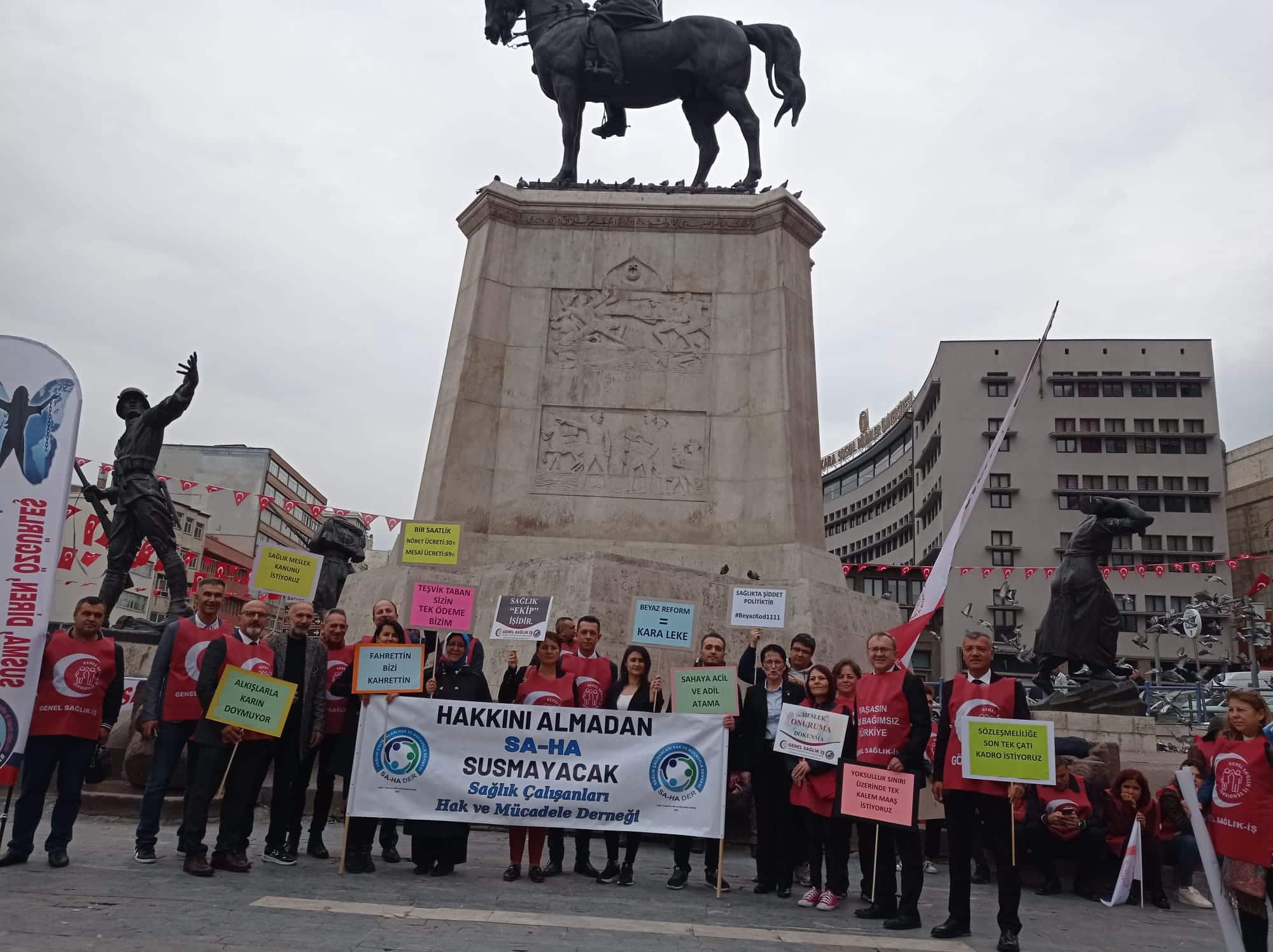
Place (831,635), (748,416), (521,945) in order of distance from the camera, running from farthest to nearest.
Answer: (748,416), (831,635), (521,945)

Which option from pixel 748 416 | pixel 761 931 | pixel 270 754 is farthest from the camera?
pixel 748 416

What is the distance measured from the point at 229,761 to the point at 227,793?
1.37ft

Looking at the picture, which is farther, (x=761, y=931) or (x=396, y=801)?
(x=396, y=801)

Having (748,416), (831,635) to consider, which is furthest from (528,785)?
(748,416)

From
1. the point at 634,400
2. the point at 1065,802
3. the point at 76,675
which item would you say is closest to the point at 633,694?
the point at 1065,802

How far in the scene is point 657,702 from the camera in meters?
8.20

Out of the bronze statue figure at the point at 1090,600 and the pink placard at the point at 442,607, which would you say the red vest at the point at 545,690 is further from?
the bronze statue figure at the point at 1090,600

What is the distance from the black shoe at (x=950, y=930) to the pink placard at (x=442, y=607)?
230 inches

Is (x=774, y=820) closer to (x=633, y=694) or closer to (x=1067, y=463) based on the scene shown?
(x=633, y=694)

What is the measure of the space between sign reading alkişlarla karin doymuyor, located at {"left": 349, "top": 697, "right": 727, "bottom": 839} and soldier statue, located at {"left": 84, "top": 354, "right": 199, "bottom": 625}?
269 inches

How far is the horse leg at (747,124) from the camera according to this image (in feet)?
51.0

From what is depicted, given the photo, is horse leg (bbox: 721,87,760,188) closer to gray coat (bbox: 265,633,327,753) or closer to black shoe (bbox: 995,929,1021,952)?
gray coat (bbox: 265,633,327,753)

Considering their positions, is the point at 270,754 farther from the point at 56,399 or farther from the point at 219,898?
the point at 56,399

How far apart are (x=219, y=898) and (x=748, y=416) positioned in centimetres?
972
